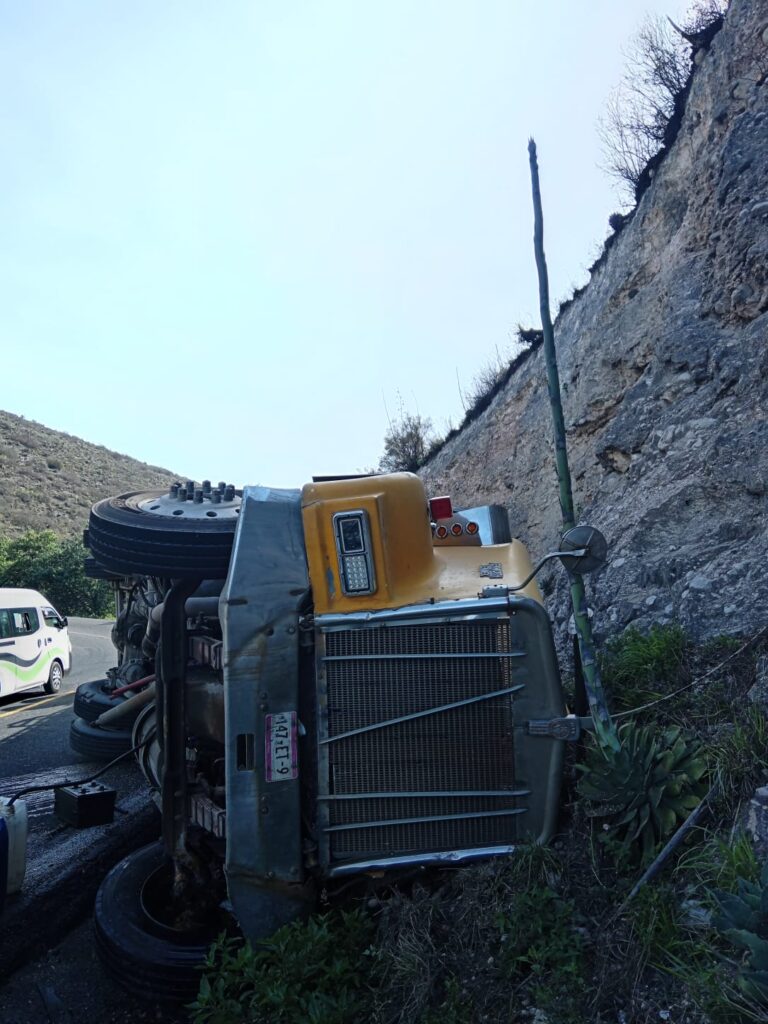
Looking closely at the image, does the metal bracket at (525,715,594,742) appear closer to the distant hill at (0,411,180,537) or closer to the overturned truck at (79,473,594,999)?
the overturned truck at (79,473,594,999)

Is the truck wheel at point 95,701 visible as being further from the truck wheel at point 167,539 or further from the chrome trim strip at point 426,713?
the chrome trim strip at point 426,713

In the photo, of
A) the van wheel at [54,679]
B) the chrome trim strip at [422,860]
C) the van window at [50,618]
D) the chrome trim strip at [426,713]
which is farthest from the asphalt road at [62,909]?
the van window at [50,618]

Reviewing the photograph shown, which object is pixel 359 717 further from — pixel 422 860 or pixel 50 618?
pixel 50 618

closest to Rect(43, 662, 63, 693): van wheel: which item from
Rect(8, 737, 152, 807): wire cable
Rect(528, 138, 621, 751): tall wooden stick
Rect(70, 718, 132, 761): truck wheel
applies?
Rect(70, 718, 132, 761): truck wheel

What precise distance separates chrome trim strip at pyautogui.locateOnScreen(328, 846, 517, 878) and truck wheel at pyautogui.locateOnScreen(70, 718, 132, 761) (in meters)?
3.05

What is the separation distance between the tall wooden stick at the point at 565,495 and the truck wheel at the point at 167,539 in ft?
6.14

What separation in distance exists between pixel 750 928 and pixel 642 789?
88 centimetres

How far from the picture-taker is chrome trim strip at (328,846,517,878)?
128 inches

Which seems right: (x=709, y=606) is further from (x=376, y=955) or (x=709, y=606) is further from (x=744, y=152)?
(x=744, y=152)

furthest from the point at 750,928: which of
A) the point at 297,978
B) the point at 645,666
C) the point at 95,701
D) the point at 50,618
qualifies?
the point at 50,618

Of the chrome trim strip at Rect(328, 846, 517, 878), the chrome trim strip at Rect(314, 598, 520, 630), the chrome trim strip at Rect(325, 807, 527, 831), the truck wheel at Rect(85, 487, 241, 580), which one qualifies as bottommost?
the chrome trim strip at Rect(328, 846, 517, 878)

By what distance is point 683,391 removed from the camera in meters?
7.17

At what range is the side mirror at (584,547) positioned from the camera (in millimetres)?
3346

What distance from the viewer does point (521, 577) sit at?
3.65 meters
